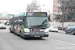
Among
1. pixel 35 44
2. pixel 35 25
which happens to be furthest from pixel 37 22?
pixel 35 44

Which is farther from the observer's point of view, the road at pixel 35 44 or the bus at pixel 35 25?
the bus at pixel 35 25

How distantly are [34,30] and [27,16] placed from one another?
5.20 feet

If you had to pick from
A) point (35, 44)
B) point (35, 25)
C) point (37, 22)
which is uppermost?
point (37, 22)

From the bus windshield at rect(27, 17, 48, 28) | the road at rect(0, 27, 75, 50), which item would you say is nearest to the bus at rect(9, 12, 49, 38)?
the bus windshield at rect(27, 17, 48, 28)

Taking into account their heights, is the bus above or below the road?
above

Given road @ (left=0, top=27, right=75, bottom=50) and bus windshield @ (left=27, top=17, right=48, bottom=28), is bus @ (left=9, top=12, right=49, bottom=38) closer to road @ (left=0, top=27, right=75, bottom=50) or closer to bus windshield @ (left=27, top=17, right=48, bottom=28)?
bus windshield @ (left=27, top=17, right=48, bottom=28)

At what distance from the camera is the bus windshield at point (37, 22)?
16297 mm

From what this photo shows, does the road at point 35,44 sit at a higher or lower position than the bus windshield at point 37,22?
lower

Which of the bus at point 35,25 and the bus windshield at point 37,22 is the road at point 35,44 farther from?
the bus windshield at point 37,22

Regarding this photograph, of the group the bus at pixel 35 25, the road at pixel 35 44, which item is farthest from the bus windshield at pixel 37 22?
the road at pixel 35 44

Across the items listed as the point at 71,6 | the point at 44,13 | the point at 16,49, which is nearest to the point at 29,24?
the point at 44,13

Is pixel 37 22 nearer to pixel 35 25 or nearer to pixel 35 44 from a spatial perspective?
pixel 35 25

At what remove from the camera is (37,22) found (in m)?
16.3

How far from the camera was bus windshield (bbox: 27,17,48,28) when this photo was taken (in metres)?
16.3
